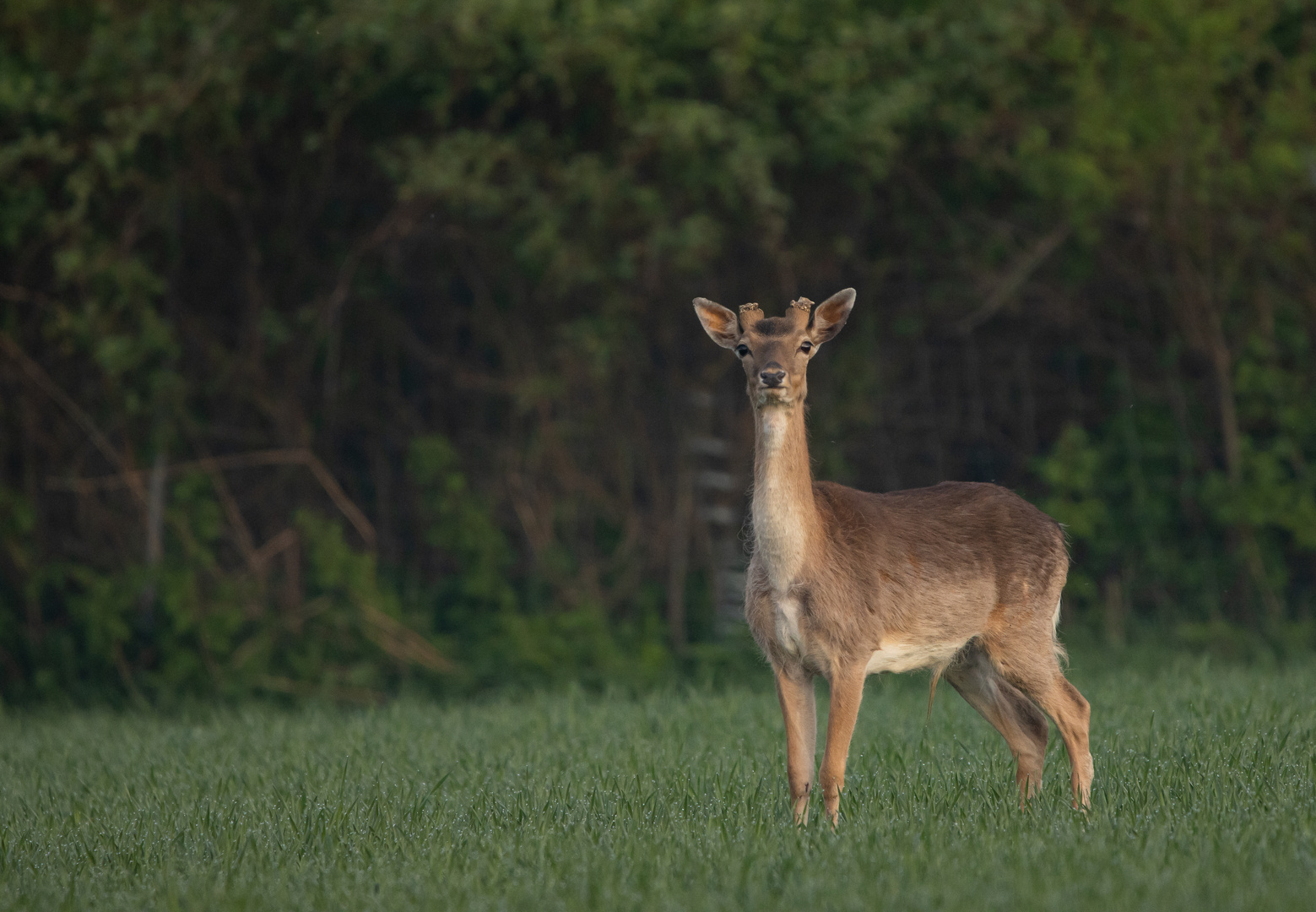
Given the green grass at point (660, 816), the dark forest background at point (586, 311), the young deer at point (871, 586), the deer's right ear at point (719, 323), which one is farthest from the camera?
the dark forest background at point (586, 311)

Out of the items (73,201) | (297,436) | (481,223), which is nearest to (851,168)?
(481,223)

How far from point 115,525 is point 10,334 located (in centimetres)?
144

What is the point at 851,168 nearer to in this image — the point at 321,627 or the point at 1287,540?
the point at 1287,540

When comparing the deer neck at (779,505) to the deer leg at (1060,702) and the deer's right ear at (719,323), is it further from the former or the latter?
the deer leg at (1060,702)

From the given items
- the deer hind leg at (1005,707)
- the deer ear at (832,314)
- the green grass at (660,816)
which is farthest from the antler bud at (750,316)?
the green grass at (660,816)

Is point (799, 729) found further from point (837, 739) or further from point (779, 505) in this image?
point (779, 505)

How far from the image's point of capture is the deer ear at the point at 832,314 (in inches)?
240

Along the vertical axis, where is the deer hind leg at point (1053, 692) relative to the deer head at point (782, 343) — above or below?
below

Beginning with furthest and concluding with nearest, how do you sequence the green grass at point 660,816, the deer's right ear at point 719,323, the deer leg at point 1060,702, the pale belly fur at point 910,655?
the deer's right ear at point 719,323, the deer leg at point 1060,702, the pale belly fur at point 910,655, the green grass at point 660,816

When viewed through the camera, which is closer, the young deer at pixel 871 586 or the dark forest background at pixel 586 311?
the young deer at pixel 871 586

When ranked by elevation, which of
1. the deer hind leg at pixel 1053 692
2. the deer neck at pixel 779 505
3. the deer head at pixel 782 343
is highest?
the deer head at pixel 782 343

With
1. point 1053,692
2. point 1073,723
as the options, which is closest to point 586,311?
point 1053,692

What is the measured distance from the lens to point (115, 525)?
10859 mm

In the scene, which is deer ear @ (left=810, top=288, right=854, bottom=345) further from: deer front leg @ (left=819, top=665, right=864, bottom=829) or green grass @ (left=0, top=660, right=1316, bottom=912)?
green grass @ (left=0, top=660, right=1316, bottom=912)
